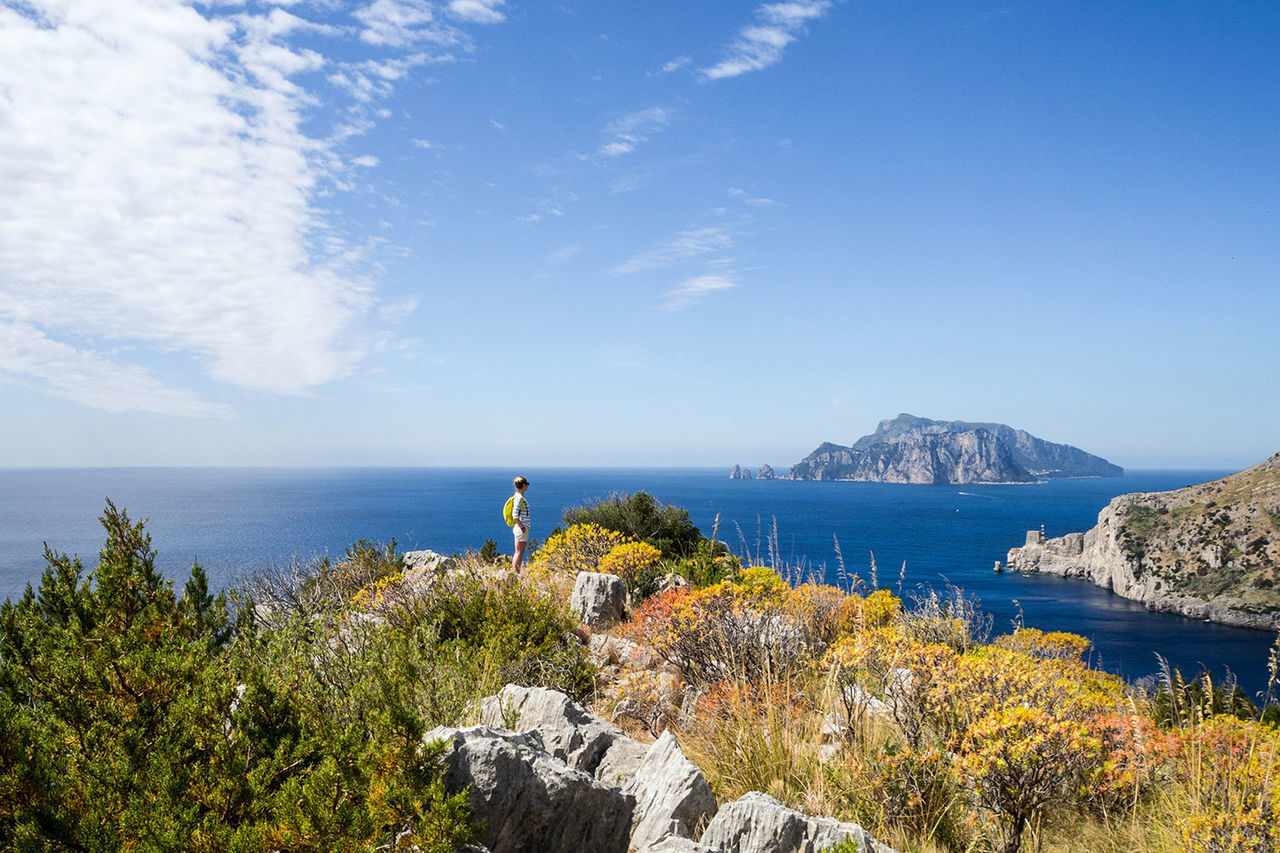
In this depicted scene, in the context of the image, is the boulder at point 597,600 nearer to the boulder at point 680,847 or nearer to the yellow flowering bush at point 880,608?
the yellow flowering bush at point 880,608

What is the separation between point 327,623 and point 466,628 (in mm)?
2347

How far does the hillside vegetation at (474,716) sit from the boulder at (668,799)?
892 millimetres

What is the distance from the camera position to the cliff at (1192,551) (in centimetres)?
7281

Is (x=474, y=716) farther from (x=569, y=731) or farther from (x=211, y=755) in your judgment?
(x=211, y=755)

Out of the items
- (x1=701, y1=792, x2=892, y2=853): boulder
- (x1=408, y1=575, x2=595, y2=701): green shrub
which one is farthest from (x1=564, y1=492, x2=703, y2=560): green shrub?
(x1=701, y1=792, x2=892, y2=853): boulder

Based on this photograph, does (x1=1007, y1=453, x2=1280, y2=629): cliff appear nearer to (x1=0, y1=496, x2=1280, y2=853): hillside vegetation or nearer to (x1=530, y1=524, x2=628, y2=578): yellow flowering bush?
(x1=530, y1=524, x2=628, y2=578): yellow flowering bush

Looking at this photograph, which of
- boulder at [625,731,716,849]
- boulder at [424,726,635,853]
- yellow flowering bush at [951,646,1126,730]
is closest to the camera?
boulder at [424,726,635,853]

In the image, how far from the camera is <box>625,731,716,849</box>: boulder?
353 centimetres

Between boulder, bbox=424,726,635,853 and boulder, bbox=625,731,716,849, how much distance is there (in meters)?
0.16

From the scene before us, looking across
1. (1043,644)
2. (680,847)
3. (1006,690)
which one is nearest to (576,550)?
(1043,644)

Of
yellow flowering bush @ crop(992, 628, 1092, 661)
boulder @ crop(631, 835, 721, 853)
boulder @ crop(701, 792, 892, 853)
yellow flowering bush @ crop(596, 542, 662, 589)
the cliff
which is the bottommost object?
the cliff

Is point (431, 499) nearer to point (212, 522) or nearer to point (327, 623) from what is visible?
point (212, 522)

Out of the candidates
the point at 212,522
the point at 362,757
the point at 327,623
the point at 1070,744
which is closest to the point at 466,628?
the point at 327,623

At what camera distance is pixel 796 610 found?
24.3 ft
